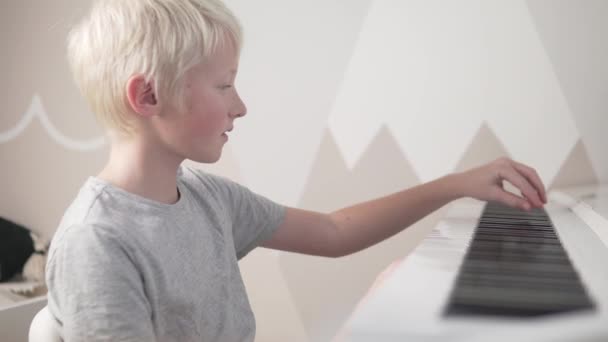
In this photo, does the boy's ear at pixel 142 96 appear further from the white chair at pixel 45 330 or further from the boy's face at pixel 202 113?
the white chair at pixel 45 330

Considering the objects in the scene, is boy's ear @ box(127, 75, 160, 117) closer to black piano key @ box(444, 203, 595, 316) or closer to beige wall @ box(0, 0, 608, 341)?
black piano key @ box(444, 203, 595, 316)

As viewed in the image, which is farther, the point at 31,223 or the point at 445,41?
the point at 31,223

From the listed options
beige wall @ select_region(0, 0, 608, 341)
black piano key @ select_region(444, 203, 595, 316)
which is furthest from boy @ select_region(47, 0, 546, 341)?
beige wall @ select_region(0, 0, 608, 341)

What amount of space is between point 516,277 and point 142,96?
593mm

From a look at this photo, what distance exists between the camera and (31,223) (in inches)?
89.4

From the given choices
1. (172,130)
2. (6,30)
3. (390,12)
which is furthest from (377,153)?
(6,30)

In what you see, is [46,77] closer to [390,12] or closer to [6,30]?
[6,30]

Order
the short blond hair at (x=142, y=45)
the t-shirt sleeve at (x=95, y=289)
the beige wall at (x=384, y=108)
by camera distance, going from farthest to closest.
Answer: the beige wall at (x=384, y=108) → the short blond hair at (x=142, y=45) → the t-shirt sleeve at (x=95, y=289)

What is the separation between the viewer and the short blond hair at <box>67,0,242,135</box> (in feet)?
2.94

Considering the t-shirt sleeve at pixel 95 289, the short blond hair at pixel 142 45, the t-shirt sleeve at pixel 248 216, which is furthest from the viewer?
the t-shirt sleeve at pixel 248 216

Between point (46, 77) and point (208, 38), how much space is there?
147 cm

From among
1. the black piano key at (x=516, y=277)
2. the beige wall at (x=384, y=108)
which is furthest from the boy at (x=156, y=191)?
the beige wall at (x=384, y=108)

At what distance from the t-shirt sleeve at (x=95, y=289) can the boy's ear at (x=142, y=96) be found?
0.19 meters

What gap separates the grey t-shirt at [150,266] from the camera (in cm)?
77
